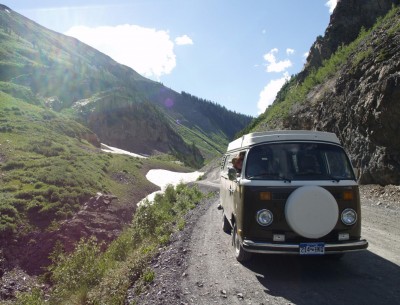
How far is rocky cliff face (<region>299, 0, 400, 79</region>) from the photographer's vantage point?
4075cm

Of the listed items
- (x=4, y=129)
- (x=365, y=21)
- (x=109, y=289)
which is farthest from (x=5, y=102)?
(x=109, y=289)

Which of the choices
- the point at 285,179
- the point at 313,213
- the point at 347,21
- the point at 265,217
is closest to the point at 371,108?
the point at 285,179

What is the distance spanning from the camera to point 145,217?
18031mm

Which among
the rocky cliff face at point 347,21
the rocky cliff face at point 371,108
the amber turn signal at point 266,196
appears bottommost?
the amber turn signal at point 266,196

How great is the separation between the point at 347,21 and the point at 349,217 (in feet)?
145

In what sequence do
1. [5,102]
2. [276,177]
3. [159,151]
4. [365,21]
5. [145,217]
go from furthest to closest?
[159,151] < [5,102] < [365,21] < [145,217] < [276,177]

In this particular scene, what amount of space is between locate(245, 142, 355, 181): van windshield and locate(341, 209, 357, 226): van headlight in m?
0.72

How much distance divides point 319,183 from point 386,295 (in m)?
2.38

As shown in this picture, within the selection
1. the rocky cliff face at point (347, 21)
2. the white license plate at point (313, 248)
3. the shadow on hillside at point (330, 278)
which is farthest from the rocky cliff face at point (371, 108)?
the rocky cliff face at point (347, 21)

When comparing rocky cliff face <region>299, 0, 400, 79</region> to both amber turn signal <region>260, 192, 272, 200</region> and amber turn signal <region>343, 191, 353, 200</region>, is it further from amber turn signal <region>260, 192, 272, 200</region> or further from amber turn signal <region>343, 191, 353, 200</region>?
amber turn signal <region>260, 192, 272, 200</region>

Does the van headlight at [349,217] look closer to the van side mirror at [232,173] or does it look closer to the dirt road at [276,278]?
the dirt road at [276,278]

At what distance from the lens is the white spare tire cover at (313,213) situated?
6.82 meters

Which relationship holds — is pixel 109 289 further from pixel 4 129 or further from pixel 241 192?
pixel 4 129

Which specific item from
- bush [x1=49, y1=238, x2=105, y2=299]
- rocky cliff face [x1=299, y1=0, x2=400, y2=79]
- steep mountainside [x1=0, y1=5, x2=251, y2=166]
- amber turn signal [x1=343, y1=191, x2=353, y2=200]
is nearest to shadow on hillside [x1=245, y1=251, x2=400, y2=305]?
amber turn signal [x1=343, y1=191, x2=353, y2=200]
